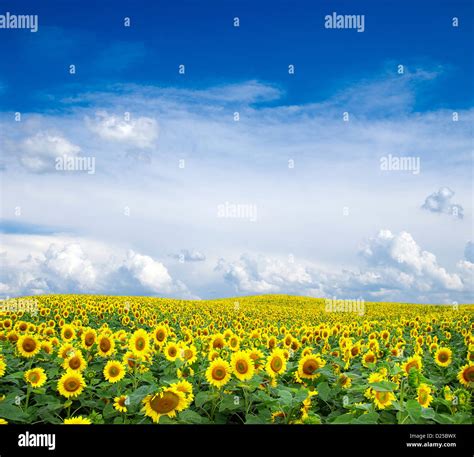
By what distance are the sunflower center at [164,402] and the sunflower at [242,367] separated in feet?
2.69

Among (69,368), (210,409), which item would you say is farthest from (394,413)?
(69,368)

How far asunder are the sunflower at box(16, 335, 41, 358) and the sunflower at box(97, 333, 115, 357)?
919 millimetres

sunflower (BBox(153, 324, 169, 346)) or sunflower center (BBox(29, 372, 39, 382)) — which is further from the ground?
sunflower (BBox(153, 324, 169, 346))

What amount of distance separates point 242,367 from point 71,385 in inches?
84.4

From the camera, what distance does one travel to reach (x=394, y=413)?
5047 millimetres

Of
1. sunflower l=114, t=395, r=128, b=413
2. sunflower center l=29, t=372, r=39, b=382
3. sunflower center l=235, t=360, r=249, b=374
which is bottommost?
sunflower l=114, t=395, r=128, b=413

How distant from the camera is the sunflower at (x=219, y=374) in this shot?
5.20 m

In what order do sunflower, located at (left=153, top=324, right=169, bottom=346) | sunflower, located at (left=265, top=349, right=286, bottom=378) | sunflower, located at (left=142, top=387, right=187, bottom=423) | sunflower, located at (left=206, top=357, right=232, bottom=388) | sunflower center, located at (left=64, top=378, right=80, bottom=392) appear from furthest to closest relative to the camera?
1. sunflower, located at (left=153, top=324, right=169, bottom=346)
2. sunflower, located at (left=265, top=349, right=286, bottom=378)
3. sunflower center, located at (left=64, top=378, right=80, bottom=392)
4. sunflower, located at (left=206, top=357, right=232, bottom=388)
5. sunflower, located at (left=142, top=387, right=187, bottom=423)

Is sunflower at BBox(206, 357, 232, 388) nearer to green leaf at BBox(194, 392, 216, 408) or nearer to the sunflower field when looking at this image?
the sunflower field

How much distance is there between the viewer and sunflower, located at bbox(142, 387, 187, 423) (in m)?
4.58

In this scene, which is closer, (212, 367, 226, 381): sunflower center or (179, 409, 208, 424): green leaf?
(179, 409, 208, 424): green leaf

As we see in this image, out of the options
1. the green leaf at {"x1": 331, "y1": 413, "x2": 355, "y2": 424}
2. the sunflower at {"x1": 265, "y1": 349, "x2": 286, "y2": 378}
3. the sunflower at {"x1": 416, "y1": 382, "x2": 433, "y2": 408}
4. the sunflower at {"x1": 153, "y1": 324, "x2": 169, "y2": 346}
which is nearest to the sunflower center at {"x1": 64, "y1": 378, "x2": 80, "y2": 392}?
the sunflower at {"x1": 153, "y1": 324, "x2": 169, "y2": 346}

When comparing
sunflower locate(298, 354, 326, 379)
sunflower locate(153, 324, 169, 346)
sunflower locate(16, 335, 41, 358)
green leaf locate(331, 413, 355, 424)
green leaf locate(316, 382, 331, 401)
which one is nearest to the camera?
green leaf locate(331, 413, 355, 424)
